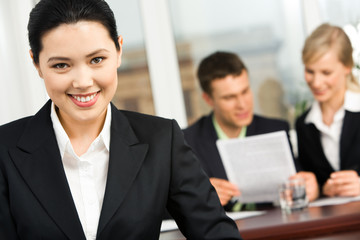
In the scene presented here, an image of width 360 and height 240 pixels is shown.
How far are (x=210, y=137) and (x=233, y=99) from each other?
273 mm

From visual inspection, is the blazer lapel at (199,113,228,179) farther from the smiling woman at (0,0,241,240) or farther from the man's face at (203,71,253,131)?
the smiling woman at (0,0,241,240)

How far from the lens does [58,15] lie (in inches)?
49.7

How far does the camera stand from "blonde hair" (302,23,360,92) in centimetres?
308

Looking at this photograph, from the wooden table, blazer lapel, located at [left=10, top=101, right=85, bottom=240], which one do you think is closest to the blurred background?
the wooden table

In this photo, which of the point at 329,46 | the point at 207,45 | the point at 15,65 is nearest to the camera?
the point at 329,46

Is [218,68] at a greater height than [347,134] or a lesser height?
greater

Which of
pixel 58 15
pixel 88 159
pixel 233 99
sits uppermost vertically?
pixel 58 15

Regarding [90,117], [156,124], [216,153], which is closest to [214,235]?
[156,124]

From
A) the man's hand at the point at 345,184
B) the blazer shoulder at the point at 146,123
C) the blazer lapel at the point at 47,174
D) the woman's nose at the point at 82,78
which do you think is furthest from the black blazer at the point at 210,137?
the woman's nose at the point at 82,78

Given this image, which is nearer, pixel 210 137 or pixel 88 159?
pixel 88 159

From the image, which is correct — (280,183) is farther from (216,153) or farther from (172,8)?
(172,8)

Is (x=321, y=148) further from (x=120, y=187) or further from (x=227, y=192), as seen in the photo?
(x=120, y=187)

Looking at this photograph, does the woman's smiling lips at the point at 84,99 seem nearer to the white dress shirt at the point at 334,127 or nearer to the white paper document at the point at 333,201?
the white paper document at the point at 333,201

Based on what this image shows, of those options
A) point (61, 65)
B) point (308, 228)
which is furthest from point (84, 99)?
point (308, 228)
